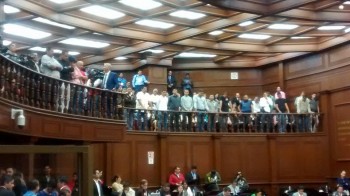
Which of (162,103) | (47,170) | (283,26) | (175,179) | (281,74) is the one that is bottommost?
(175,179)

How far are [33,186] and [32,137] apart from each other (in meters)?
5.86

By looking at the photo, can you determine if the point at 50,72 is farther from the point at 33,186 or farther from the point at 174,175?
the point at 174,175

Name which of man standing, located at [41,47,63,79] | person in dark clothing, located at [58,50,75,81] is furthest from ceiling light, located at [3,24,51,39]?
man standing, located at [41,47,63,79]

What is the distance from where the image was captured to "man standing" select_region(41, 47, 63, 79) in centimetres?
1138

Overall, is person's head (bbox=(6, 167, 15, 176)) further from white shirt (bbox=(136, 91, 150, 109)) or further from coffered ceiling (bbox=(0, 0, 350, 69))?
white shirt (bbox=(136, 91, 150, 109))

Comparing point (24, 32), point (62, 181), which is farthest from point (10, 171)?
point (24, 32)

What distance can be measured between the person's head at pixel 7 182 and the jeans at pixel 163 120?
1438 cm

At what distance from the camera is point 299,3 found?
1714cm

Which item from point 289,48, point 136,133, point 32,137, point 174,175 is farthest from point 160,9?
point 32,137

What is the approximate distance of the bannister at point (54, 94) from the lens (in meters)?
9.49

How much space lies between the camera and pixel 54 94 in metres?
11.7

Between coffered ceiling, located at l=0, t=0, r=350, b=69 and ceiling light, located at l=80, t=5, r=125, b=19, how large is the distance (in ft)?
0.11

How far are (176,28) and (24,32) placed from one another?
5.67 m

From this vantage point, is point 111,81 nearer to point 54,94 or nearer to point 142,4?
point 54,94
